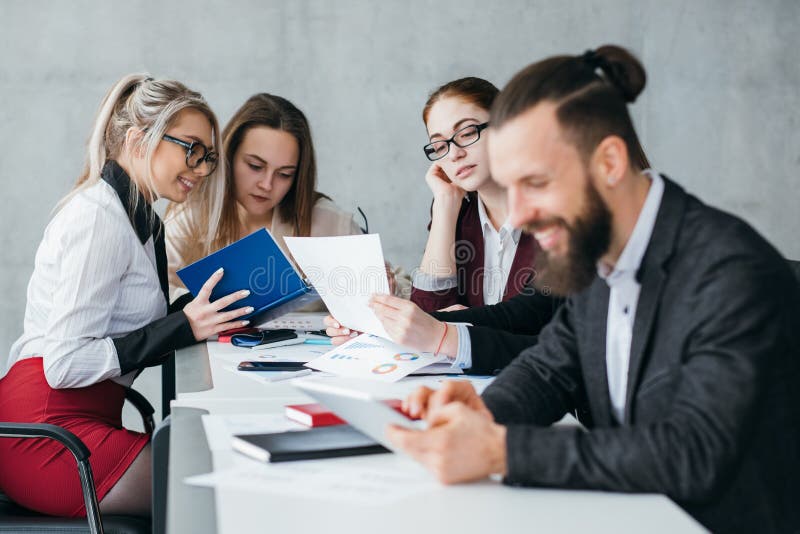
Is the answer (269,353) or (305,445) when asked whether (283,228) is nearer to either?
(269,353)

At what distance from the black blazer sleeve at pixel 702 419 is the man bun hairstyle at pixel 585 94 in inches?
9.3

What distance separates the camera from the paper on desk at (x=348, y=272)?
2010 mm

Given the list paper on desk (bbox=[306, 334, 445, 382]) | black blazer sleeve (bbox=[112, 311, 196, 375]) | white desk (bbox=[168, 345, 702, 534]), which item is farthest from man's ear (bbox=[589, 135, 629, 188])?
black blazer sleeve (bbox=[112, 311, 196, 375])

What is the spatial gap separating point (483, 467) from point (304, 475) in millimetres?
242

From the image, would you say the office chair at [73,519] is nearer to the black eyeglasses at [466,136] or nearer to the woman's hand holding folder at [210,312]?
the woman's hand holding folder at [210,312]

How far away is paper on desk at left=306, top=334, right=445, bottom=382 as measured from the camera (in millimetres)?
1863

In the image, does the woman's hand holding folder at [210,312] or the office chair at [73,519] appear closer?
the office chair at [73,519]

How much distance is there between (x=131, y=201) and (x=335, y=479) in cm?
135

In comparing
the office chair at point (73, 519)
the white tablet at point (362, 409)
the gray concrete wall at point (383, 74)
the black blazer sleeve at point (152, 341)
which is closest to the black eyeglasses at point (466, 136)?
the black blazer sleeve at point (152, 341)

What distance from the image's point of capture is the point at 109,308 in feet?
6.88

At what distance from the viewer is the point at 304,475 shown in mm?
1115

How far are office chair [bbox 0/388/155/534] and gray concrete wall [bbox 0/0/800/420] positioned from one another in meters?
2.60

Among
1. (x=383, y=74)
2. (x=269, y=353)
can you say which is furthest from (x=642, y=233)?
(x=383, y=74)

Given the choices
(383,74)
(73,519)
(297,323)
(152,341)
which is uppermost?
(383,74)
